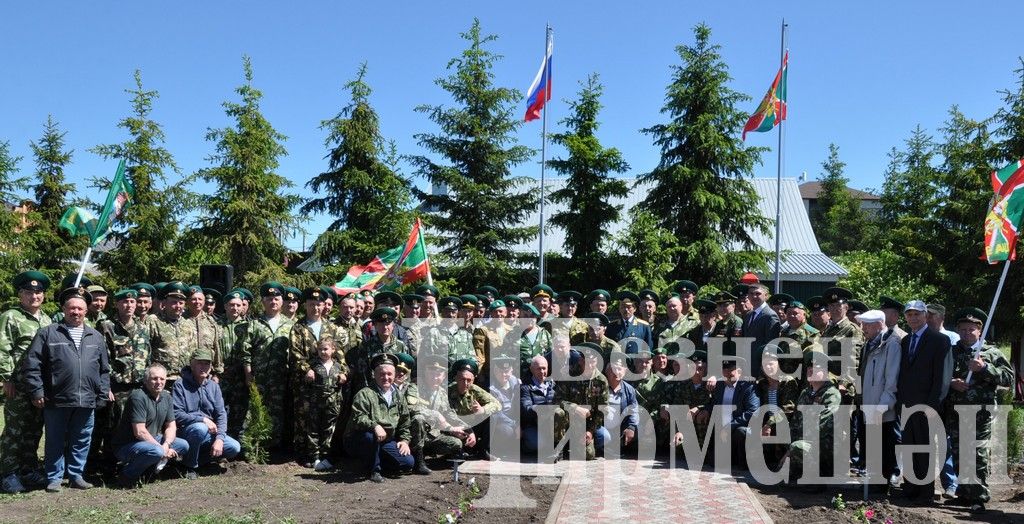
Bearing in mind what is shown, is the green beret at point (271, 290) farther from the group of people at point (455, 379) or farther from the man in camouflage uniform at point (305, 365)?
the man in camouflage uniform at point (305, 365)

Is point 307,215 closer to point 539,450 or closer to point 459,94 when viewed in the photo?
point 459,94

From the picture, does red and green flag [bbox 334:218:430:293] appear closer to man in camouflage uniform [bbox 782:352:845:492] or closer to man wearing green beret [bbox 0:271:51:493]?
man wearing green beret [bbox 0:271:51:493]

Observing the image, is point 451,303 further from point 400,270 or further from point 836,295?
point 836,295

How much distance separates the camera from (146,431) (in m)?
7.53

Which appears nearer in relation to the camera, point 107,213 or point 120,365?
point 120,365

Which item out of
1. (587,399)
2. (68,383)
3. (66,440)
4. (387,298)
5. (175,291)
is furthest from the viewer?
(387,298)

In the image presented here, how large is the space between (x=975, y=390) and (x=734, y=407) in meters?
2.30

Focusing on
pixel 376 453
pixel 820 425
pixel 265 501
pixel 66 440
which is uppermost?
pixel 820 425

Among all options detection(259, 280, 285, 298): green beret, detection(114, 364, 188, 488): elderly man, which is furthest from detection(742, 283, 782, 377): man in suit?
detection(114, 364, 188, 488): elderly man

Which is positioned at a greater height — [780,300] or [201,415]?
[780,300]

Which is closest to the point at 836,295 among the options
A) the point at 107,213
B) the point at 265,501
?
the point at 265,501

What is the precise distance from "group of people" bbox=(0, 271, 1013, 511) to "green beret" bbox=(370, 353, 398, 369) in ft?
0.06

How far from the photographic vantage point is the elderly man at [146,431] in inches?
295

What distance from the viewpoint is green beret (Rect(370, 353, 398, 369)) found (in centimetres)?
823
